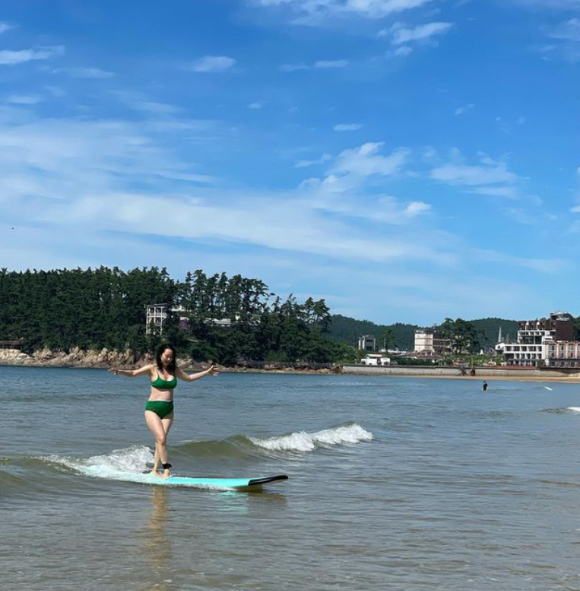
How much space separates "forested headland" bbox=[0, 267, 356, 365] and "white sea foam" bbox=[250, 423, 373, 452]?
154759 millimetres

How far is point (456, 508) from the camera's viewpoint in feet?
39.9

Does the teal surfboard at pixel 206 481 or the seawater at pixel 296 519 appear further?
the teal surfboard at pixel 206 481

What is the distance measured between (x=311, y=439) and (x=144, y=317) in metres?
169

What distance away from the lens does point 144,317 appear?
620 feet

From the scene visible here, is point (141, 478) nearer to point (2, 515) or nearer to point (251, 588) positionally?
point (2, 515)

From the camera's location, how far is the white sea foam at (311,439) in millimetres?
21453

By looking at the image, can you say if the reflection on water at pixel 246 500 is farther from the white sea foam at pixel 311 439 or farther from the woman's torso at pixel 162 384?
the white sea foam at pixel 311 439

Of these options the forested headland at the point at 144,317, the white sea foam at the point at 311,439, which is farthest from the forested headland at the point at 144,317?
the white sea foam at the point at 311,439

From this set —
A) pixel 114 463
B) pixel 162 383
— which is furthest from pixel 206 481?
pixel 114 463

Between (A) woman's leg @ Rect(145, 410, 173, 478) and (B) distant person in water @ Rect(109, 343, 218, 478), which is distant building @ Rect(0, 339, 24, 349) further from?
(B) distant person in water @ Rect(109, 343, 218, 478)

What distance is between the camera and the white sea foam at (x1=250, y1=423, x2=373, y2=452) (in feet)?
70.4

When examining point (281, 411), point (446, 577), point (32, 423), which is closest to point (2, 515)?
point (446, 577)

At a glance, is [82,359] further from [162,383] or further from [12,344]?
[162,383]

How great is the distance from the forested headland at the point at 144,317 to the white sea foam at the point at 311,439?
508ft
